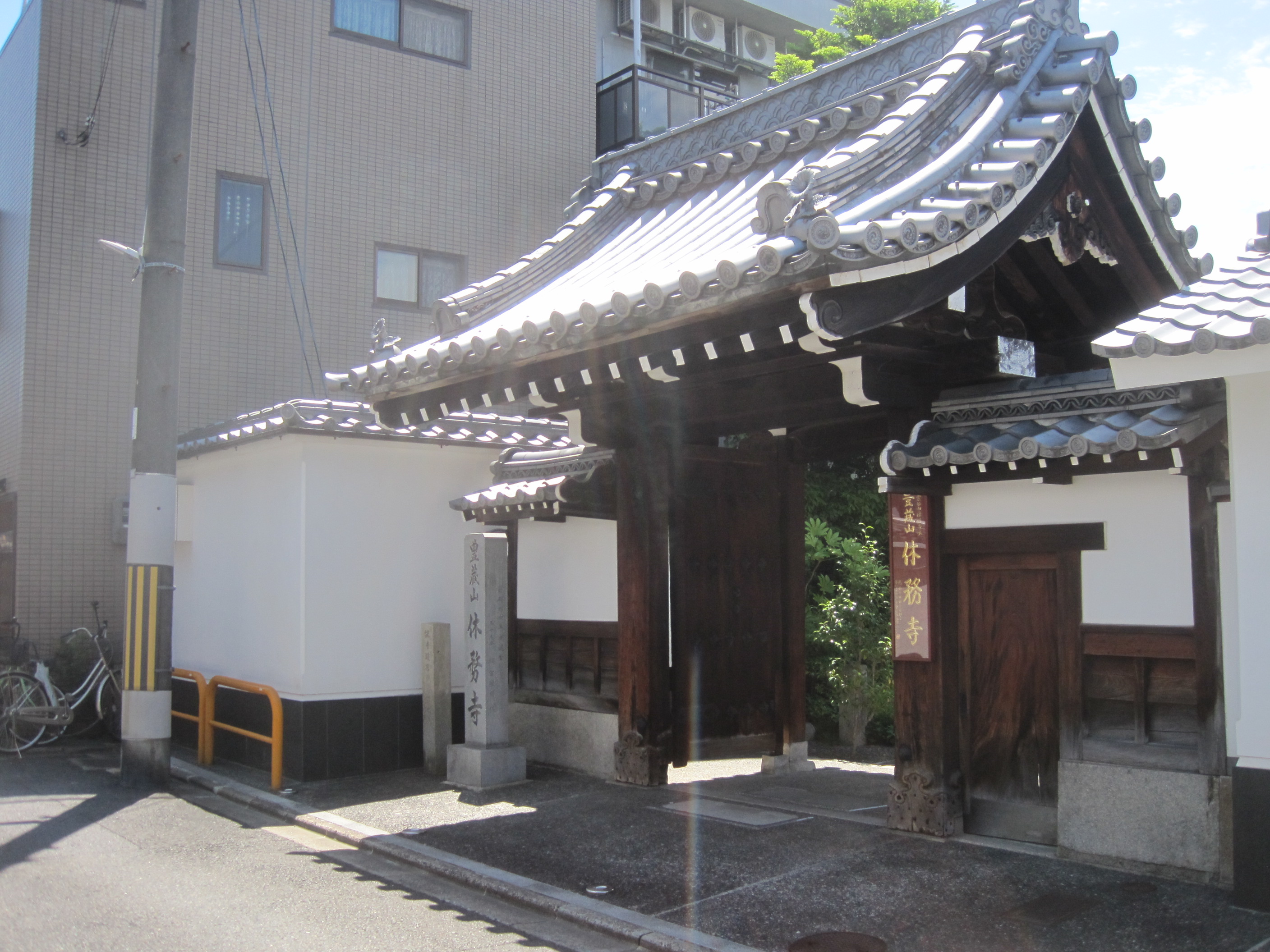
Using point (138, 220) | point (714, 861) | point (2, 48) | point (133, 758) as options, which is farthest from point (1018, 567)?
point (2, 48)

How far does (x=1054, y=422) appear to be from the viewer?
725 cm

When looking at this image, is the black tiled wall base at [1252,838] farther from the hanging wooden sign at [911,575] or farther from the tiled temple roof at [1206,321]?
the tiled temple roof at [1206,321]

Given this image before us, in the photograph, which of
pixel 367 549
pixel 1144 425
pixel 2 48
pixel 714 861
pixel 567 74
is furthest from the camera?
pixel 567 74

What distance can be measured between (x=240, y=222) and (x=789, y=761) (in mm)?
11328

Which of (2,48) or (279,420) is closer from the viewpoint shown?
(279,420)

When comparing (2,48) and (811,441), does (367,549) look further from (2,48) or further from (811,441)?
(2,48)

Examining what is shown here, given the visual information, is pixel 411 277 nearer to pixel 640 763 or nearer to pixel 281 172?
pixel 281 172

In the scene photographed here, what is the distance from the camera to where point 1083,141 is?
27.2 feet

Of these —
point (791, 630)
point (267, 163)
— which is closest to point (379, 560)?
point (791, 630)

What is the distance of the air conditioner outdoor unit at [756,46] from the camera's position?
24.2 m

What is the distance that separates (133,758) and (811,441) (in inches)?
288

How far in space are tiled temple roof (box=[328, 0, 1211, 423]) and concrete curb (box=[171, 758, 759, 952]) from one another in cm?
364

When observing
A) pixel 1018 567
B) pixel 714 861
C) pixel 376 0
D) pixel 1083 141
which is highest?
pixel 376 0

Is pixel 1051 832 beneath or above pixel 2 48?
beneath
